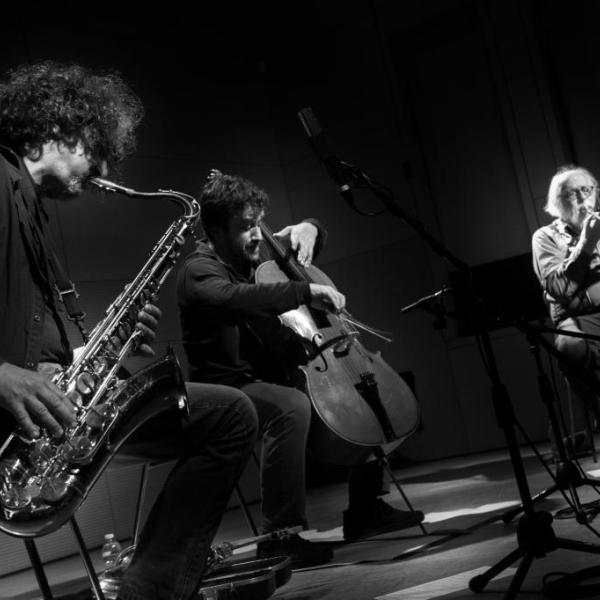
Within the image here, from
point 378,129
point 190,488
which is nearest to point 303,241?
point 190,488

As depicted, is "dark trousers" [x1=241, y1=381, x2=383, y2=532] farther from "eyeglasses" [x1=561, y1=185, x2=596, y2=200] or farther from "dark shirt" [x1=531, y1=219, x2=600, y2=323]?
"eyeglasses" [x1=561, y1=185, x2=596, y2=200]

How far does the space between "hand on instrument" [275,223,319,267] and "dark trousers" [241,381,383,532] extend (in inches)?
25.8

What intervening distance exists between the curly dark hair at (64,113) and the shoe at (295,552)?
1483mm

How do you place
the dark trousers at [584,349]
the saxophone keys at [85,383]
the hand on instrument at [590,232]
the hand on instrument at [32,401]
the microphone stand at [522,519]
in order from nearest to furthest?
the hand on instrument at [32,401], the microphone stand at [522,519], the saxophone keys at [85,383], the hand on instrument at [590,232], the dark trousers at [584,349]

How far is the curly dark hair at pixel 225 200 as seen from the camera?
3.38m

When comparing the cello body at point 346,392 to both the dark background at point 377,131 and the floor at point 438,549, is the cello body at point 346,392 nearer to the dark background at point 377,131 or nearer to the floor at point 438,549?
Answer: the floor at point 438,549

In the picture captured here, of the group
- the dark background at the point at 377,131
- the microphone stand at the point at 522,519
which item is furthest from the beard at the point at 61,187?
the dark background at the point at 377,131

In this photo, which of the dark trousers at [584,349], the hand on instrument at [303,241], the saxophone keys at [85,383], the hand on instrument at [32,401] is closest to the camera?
the hand on instrument at [32,401]

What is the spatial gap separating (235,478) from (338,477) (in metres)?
4.37

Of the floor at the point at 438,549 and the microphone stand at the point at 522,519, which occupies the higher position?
the microphone stand at the point at 522,519

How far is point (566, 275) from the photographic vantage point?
4.23 meters

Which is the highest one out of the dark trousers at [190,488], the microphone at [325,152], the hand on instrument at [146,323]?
the microphone at [325,152]

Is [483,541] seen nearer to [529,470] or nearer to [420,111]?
[529,470]

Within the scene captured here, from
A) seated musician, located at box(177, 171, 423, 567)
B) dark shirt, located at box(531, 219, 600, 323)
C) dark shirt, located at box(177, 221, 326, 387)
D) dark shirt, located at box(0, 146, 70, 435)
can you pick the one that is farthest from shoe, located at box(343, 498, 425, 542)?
dark shirt, located at box(0, 146, 70, 435)
